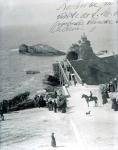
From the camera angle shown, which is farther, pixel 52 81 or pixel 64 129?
pixel 52 81

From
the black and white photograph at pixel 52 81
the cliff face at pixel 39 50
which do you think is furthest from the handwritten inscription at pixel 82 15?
the cliff face at pixel 39 50

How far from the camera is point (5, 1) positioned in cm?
707

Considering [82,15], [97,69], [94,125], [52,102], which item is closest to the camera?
[94,125]

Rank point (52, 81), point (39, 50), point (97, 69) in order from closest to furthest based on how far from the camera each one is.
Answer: point (52, 81), point (39, 50), point (97, 69)

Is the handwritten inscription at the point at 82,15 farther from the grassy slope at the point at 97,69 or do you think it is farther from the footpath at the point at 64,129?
the footpath at the point at 64,129

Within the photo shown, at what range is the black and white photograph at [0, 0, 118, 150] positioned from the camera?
696 centimetres

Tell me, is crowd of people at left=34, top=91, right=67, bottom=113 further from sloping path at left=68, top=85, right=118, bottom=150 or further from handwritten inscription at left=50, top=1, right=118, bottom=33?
handwritten inscription at left=50, top=1, right=118, bottom=33

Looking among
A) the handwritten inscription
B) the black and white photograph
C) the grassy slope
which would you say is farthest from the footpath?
the handwritten inscription

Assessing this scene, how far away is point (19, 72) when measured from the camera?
732cm

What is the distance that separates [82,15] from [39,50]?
2.87 feet

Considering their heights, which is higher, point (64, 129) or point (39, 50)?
point (39, 50)

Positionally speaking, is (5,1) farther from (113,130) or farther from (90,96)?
(113,130)

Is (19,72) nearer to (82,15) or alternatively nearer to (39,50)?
(39,50)

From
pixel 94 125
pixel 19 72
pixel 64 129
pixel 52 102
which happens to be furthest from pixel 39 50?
pixel 94 125
